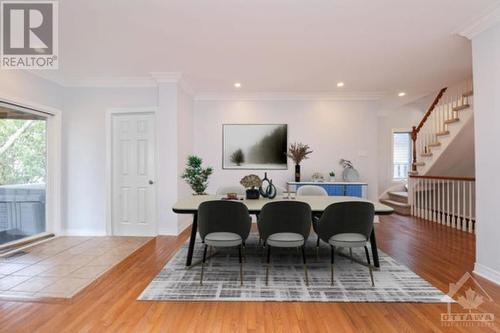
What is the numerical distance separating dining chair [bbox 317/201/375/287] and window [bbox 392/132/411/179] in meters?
5.63

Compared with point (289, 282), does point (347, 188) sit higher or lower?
higher

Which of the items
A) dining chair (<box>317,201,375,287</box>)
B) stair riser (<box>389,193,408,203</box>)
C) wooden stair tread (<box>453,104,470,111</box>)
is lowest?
stair riser (<box>389,193,408,203</box>)

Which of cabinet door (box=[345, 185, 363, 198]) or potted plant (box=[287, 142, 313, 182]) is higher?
potted plant (box=[287, 142, 313, 182])

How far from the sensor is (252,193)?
3361mm

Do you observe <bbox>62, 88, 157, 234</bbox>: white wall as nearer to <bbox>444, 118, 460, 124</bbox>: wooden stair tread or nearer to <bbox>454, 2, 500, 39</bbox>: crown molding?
<bbox>454, 2, 500, 39</bbox>: crown molding

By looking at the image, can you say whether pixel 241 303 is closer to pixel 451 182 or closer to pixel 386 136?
A: pixel 451 182

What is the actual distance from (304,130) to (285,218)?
3.24 metres

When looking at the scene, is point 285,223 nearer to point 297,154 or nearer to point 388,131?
point 297,154

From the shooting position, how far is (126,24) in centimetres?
273

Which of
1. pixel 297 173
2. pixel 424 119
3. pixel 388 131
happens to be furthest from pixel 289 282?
pixel 388 131

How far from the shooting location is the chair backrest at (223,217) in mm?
2529

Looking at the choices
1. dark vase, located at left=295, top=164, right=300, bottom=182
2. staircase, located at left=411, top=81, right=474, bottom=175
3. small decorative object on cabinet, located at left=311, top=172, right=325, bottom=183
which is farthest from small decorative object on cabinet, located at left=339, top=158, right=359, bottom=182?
staircase, located at left=411, top=81, right=474, bottom=175

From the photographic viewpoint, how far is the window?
290 inches

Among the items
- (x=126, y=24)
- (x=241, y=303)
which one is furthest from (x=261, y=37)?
(x=241, y=303)
